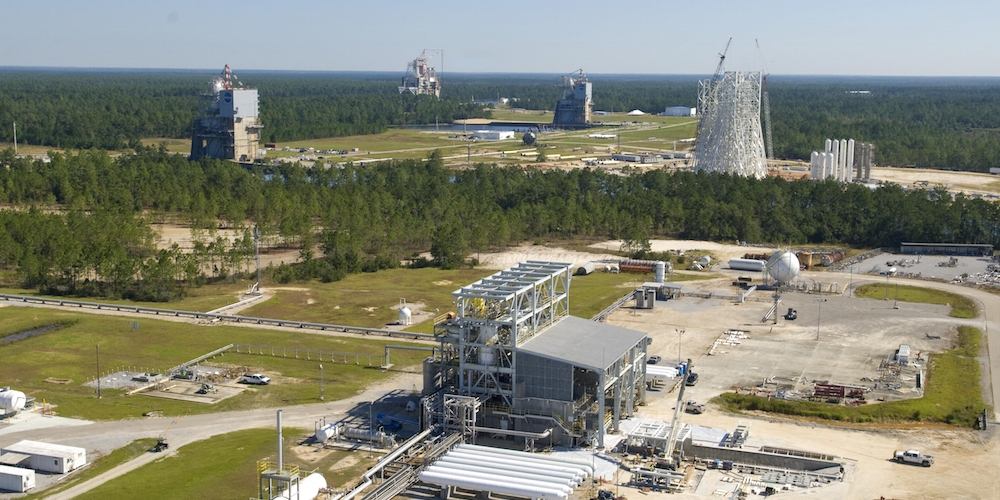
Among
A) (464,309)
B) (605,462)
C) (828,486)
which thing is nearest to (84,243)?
(464,309)

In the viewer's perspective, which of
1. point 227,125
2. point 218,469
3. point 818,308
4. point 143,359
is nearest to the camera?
point 218,469

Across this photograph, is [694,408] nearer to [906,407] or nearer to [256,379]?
[906,407]

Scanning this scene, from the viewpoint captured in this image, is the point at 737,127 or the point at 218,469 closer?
the point at 218,469

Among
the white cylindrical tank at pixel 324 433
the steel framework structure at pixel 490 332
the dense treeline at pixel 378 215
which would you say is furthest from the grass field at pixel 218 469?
the dense treeline at pixel 378 215

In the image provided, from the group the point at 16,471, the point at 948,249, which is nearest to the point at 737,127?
the point at 948,249

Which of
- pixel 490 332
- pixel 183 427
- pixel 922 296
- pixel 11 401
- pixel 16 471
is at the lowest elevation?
pixel 183 427

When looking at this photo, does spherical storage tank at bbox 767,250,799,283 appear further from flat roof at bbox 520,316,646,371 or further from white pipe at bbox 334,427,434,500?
white pipe at bbox 334,427,434,500

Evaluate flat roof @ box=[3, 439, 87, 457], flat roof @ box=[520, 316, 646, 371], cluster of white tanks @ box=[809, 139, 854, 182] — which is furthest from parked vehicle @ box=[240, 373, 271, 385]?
cluster of white tanks @ box=[809, 139, 854, 182]
